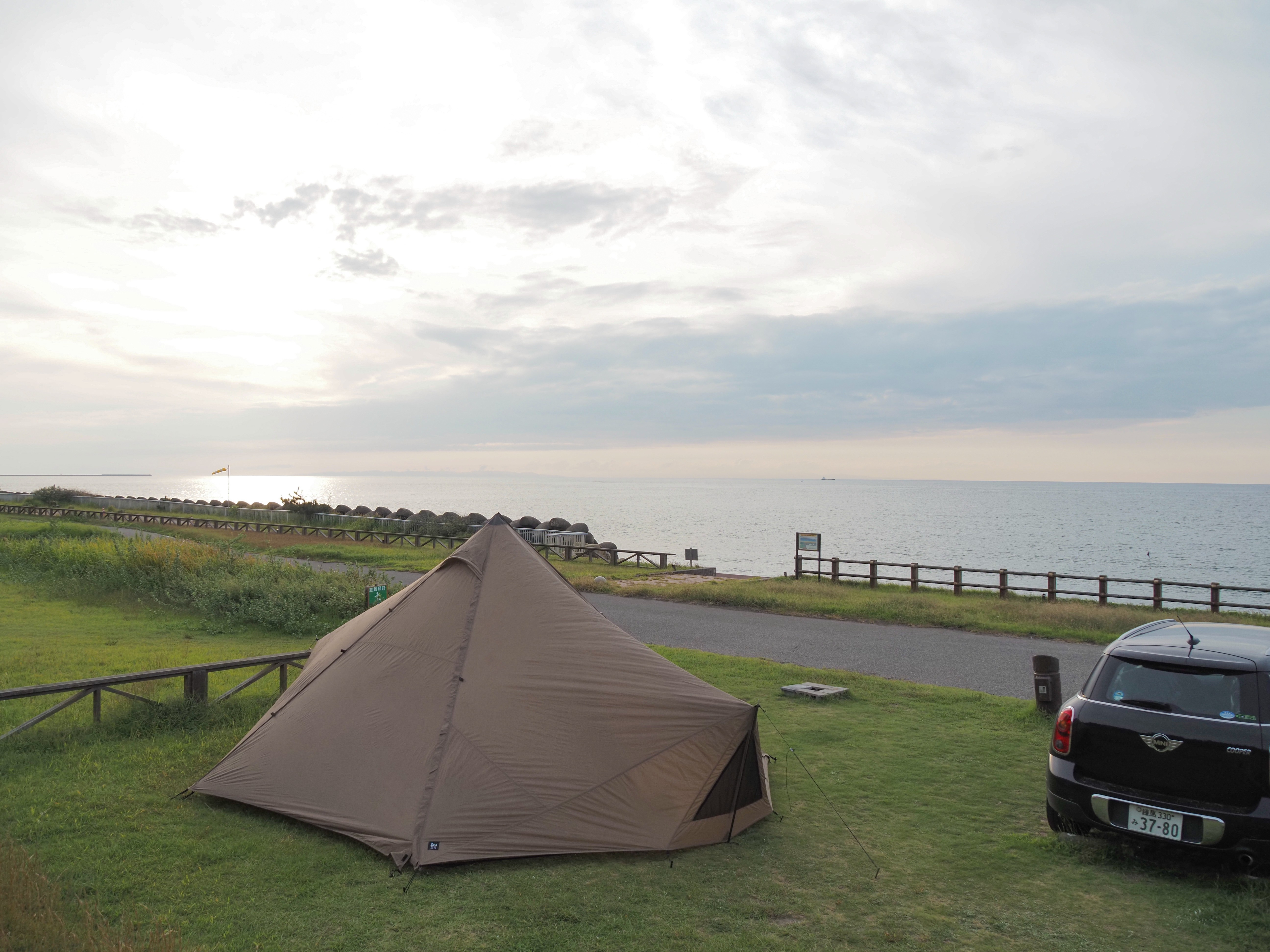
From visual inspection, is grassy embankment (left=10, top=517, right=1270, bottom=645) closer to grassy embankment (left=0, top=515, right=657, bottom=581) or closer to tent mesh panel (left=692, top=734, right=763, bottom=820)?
grassy embankment (left=0, top=515, right=657, bottom=581)

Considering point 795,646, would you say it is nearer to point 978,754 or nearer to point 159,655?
point 978,754

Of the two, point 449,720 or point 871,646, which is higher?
point 449,720

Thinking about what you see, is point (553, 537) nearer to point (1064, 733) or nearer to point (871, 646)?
point (871, 646)

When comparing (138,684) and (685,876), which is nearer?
(685,876)

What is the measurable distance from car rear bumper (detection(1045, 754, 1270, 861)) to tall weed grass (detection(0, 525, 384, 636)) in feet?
45.0

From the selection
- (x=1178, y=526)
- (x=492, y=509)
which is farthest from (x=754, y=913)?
(x=492, y=509)

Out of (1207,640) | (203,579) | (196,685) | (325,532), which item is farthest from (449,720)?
(325,532)

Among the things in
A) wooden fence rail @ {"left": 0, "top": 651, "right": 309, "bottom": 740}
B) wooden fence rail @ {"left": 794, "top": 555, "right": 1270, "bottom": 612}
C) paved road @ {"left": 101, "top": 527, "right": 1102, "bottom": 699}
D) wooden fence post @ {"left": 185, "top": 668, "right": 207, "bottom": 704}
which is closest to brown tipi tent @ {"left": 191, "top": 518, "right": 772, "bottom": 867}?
wooden fence rail @ {"left": 0, "top": 651, "right": 309, "bottom": 740}

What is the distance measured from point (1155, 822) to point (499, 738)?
15.0ft

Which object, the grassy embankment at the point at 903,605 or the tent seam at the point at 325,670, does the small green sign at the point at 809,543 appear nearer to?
the grassy embankment at the point at 903,605

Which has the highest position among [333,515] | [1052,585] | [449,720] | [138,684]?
[333,515]

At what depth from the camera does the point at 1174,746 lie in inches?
217

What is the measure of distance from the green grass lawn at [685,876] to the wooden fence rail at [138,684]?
1.30 feet

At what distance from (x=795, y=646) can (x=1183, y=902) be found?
10425 millimetres
